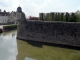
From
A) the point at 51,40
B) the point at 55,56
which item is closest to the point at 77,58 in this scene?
the point at 55,56

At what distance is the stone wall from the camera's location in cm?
1310

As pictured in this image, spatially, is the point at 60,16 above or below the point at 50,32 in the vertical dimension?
above

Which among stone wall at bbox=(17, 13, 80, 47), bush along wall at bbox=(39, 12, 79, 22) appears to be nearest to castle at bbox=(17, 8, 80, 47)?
stone wall at bbox=(17, 13, 80, 47)

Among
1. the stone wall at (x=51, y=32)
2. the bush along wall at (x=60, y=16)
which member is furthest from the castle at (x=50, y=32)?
the bush along wall at (x=60, y=16)

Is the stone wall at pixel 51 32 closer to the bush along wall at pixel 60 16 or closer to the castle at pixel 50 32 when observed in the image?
the castle at pixel 50 32

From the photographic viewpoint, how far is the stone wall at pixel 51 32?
1310cm

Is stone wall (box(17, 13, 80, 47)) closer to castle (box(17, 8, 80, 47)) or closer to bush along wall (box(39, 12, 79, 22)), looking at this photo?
castle (box(17, 8, 80, 47))

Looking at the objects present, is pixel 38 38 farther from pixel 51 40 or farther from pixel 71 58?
pixel 71 58

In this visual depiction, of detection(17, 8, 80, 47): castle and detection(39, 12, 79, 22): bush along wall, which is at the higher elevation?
detection(39, 12, 79, 22): bush along wall

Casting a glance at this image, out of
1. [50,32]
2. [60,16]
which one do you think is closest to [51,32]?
[50,32]

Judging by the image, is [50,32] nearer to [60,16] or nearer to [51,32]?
[51,32]

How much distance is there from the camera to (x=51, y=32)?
46.9 feet

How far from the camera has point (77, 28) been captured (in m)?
13.0

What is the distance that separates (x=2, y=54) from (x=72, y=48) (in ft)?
18.1
